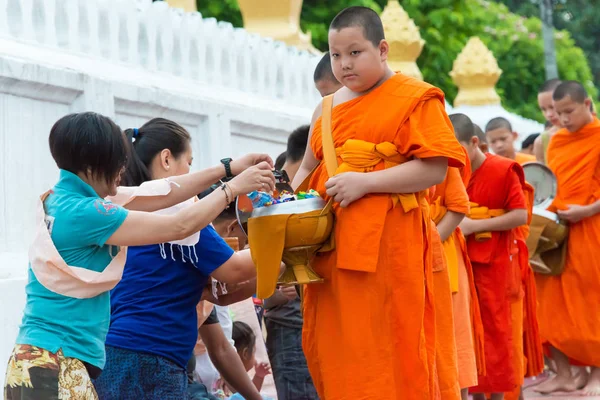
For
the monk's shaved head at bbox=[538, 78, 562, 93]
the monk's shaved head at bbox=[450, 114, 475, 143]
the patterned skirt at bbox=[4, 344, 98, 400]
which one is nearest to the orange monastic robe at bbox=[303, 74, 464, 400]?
the patterned skirt at bbox=[4, 344, 98, 400]

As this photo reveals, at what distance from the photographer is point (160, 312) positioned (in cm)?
412

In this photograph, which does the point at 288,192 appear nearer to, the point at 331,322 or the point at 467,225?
the point at 331,322

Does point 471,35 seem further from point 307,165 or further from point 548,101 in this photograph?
point 307,165

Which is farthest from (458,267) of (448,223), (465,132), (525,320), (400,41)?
(400,41)

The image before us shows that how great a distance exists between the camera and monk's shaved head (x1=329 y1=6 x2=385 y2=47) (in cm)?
427

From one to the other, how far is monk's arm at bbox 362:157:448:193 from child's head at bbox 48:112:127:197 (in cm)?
93

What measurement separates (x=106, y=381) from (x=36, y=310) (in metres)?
0.58

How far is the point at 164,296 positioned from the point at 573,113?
5.00m

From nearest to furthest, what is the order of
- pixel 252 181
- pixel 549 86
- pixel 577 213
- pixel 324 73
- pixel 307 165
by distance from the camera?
pixel 252 181
pixel 307 165
pixel 324 73
pixel 577 213
pixel 549 86

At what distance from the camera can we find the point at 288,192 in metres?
4.11

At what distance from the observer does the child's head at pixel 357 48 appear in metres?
4.26

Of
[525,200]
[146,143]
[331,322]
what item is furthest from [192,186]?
[525,200]

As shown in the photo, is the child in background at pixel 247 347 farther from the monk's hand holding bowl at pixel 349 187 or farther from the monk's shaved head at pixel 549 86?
the monk's shaved head at pixel 549 86

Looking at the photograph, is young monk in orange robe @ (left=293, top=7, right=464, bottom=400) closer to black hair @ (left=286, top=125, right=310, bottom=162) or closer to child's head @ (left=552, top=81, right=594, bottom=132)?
black hair @ (left=286, top=125, right=310, bottom=162)
